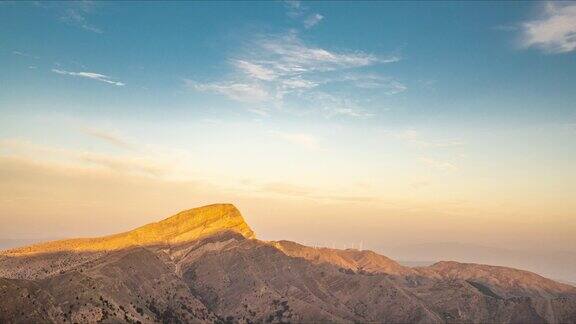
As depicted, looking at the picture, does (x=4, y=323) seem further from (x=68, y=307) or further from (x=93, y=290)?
(x=93, y=290)

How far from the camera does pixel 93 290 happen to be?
655 feet

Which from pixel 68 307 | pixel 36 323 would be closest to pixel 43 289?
pixel 68 307

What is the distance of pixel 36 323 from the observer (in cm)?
16425

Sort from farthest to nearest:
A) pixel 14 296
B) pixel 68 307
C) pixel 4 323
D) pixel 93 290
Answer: pixel 93 290
pixel 68 307
pixel 14 296
pixel 4 323

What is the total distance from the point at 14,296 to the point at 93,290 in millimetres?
32031

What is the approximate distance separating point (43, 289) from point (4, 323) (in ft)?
91.4

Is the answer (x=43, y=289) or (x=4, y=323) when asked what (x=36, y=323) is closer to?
(x=4, y=323)

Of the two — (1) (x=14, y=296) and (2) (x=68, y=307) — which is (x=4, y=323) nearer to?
(1) (x=14, y=296)

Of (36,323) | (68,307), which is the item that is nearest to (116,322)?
(68,307)

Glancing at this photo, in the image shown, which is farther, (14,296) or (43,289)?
(43,289)

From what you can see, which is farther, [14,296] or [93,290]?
[93,290]

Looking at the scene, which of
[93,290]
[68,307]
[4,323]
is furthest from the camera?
[93,290]

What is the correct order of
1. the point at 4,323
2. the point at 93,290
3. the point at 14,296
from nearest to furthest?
the point at 4,323, the point at 14,296, the point at 93,290

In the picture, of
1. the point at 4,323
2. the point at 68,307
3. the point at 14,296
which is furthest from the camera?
the point at 68,307
